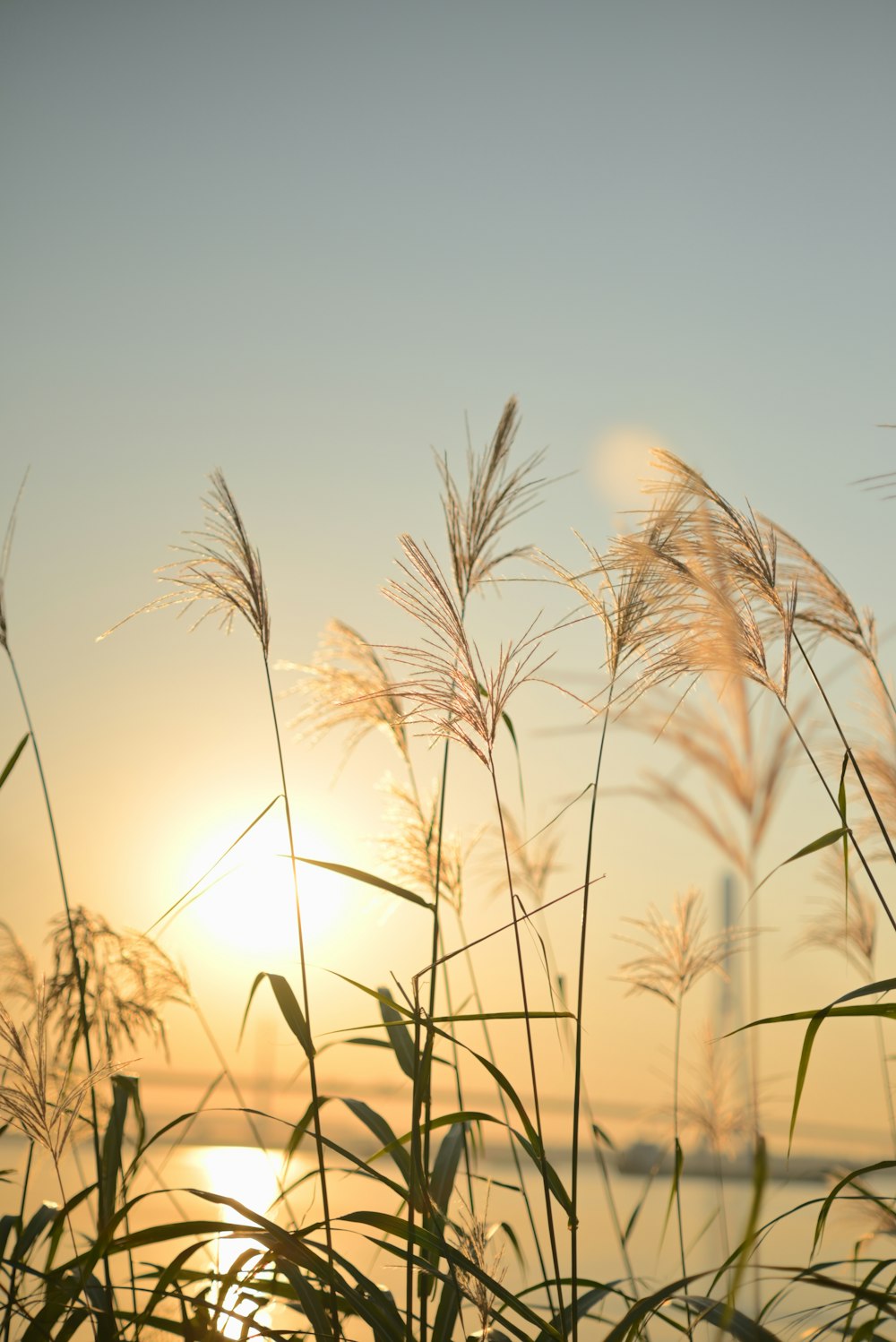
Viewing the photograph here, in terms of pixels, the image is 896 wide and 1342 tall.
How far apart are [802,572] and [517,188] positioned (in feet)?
10.4

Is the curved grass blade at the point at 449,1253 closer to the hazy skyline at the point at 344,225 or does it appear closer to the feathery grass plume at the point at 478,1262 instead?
the feathery grass plume at the point at 478,1262

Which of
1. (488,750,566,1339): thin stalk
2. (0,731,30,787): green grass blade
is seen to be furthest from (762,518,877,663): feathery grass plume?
(0,731,30,787): green grass blade

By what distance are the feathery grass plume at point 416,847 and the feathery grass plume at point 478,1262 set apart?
2.01ft

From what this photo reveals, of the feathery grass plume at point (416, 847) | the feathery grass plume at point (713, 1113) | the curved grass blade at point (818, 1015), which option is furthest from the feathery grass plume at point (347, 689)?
the feathery grass plume at point (713, 1113)

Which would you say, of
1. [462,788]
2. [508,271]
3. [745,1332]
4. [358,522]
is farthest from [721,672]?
[508,271]

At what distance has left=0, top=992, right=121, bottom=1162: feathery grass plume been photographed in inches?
42.5

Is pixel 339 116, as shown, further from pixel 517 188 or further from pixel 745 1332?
pixel 745 1332

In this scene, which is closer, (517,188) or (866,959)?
(866,959)

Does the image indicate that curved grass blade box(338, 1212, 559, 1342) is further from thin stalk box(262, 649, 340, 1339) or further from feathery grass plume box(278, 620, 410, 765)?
feathery grass plume box(278, 620, 410, 765)

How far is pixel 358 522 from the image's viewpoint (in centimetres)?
319

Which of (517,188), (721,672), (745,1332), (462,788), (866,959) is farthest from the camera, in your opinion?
(517,188)

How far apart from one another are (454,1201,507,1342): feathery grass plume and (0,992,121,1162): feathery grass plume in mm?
460

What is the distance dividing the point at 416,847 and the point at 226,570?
65cm

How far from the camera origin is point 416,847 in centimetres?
163
